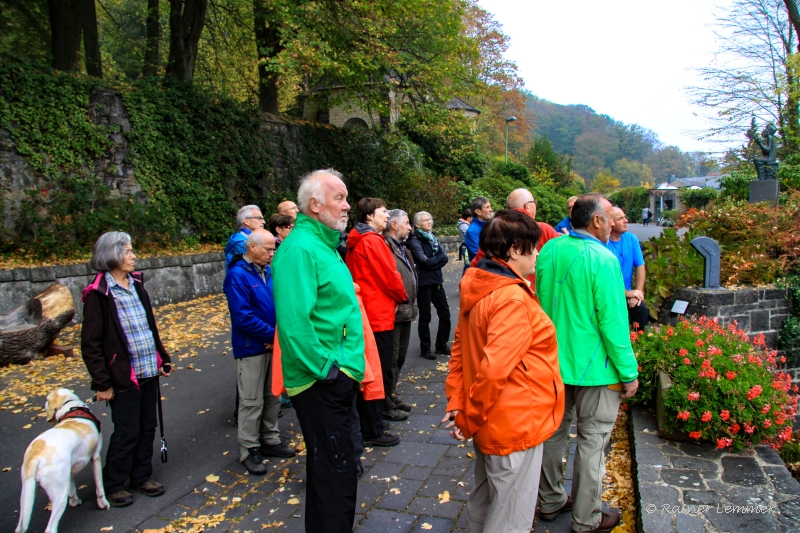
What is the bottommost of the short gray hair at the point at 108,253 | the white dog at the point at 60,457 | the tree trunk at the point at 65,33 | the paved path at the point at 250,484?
the paved path at the point at 250,484

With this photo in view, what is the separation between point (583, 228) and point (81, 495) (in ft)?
12.4

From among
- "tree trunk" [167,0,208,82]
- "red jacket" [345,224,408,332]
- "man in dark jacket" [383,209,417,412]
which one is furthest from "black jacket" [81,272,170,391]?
"tree trunk" [167,0,208,82]

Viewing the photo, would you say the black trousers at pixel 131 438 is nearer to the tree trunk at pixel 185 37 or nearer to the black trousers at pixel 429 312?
the black trousers at pixel 429 312

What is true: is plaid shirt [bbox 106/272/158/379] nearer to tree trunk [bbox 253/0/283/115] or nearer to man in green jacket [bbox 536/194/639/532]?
man in green jacket [bbox 536/194/639/532]

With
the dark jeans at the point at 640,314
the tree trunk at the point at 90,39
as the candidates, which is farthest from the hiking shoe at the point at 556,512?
the tree trunk at the point at 90,39

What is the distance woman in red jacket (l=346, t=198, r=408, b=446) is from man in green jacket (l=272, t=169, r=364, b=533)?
1.74 meters

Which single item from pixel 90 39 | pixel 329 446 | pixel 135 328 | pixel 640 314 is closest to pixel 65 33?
pixel 90 39

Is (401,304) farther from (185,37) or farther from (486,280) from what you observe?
(185,37)

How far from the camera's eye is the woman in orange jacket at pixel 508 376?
2.42 meters

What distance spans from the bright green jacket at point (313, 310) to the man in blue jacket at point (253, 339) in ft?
5.16

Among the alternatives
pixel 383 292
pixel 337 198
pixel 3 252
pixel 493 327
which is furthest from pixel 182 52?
pixel 493 327

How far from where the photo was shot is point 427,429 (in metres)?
4.89

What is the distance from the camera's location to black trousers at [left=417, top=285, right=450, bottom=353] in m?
7.14

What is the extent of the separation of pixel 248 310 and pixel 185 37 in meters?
12.0
